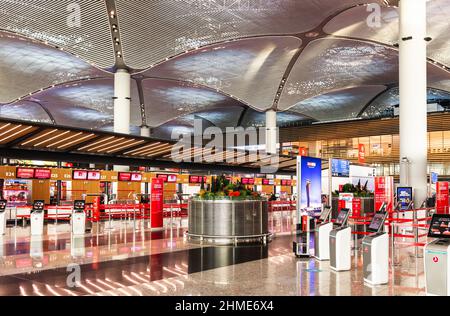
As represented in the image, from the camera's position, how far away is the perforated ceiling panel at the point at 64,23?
66.3 feet

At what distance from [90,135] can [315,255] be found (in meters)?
10.1

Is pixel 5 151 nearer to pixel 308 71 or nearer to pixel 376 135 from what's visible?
pixel 308 71

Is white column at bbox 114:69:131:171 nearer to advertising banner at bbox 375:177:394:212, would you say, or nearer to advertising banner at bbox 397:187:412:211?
advertising banner at bbox 375:177:394:212

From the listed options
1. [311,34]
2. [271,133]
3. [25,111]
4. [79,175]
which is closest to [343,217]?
[79,175]

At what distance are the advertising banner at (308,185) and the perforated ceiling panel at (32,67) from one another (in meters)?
18.6

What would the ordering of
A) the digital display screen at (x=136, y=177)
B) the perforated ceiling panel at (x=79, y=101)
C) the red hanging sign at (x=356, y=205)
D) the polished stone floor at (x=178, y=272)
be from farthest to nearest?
the perforated ceiling panel at (x=79, y=101) → the digital display screen at (x=136, y=177) → the red hanging sign at (x=356, y=205) → the polished stone floor at (x=178, y=272)

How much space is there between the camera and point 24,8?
66.1ft

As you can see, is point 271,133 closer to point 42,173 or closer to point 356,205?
point 42,173

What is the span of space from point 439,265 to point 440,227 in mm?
607

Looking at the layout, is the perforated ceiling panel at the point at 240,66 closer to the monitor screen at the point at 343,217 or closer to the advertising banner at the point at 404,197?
the advertising banner at the point at 404,197

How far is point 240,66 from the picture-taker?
101 feet

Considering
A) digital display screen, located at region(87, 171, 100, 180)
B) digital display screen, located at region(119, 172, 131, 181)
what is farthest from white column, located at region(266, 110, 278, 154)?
digital display screen, located at region(87, 171, 100, 180)

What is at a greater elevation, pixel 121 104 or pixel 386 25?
pixel 386 25

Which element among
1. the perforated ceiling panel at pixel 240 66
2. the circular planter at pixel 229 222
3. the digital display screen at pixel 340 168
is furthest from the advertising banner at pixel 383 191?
the perforated ceiling panel at pixel 240 66
